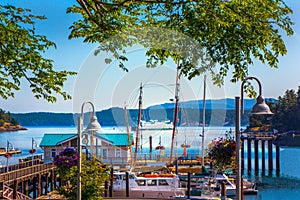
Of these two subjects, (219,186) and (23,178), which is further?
(219,186)

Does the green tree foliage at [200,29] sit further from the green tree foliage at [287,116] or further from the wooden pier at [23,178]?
the green tree foliage at [287,116]

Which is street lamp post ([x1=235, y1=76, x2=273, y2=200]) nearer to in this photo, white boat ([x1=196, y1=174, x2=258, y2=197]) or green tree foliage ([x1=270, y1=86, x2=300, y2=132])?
white boat ([x1=196, y1=174, x2=258, y2=197])

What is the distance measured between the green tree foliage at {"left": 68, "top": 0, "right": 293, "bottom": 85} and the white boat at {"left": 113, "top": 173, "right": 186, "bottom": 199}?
17.5 metres

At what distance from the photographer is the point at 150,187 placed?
2548 centimetres

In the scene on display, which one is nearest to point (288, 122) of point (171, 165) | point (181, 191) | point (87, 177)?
point (171, 165)

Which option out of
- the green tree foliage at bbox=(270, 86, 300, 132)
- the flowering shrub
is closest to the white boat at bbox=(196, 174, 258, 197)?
the flowering shrub

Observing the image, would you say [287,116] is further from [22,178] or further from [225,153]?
[225,153]

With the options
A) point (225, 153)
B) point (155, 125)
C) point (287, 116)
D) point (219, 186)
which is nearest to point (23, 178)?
point (155, 125)

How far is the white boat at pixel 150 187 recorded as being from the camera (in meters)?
25.2

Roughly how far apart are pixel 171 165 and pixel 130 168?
542 cm

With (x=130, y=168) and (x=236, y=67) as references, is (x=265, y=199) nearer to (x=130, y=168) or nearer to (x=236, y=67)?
(x=130, y=168)

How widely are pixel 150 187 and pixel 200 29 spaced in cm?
1930

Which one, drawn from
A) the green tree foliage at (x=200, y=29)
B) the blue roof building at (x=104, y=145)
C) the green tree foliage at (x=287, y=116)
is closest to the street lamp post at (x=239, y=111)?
the green tree foliage at (x=200, y=29)

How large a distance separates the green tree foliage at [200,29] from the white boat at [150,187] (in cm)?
1753
